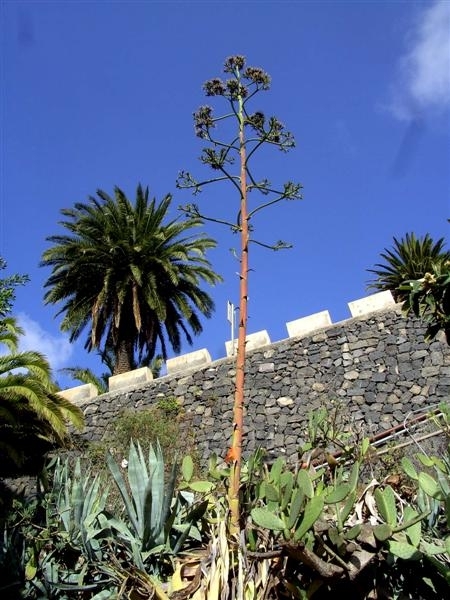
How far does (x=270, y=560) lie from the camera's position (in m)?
2.77

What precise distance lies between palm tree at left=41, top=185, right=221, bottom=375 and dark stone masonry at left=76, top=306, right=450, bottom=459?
3.72 m

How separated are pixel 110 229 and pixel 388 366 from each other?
904cm

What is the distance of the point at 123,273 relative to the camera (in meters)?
16.3

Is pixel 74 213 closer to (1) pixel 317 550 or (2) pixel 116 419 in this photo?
(2) pixel 116 419

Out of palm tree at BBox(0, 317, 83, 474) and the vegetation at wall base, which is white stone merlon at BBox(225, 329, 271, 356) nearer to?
palm tree at BBox(0, 317, 83, 474)

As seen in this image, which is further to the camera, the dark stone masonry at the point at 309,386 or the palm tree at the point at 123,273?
the palm tree at the point at 123,273

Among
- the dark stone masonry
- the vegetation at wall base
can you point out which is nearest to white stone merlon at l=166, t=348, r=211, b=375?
the dark stone masonry

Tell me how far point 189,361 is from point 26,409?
3.77 meters

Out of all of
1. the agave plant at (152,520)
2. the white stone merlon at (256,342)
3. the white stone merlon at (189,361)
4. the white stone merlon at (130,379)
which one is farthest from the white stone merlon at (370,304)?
the agave plant at (152,520)

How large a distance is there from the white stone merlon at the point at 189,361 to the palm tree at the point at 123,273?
2817 millimetres

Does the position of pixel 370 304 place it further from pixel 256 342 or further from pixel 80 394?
pixel 80 394

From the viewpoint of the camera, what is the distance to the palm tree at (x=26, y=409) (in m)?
9.53

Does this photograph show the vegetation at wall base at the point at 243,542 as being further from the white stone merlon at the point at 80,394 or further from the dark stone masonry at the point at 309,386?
the white stone merlon at the point at 80,394

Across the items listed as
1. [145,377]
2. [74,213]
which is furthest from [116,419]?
[74,213]
